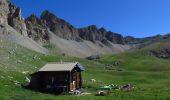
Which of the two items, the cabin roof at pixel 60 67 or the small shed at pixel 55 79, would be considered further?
the cabin roof at pixel 60 67

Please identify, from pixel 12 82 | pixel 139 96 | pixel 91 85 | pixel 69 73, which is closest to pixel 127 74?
pixel 91 85

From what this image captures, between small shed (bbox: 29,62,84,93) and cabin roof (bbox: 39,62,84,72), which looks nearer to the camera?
small shed (bbox: 29,62,84,93)

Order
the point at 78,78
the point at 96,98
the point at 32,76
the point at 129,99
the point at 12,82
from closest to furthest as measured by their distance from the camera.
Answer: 1. the point at 129,99
2. the point at 96,98
3. the point at 12,82
4. the point at 32,76
5. the point at 78,78

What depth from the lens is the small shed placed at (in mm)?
70938

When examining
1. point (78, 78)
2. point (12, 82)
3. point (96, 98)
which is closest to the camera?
point (96, 98)

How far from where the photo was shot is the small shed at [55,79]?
2793 inches

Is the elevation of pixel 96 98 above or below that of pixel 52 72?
below

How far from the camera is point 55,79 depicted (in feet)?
236

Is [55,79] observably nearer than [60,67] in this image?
Yes

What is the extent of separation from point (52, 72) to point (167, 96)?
2714 centimetres

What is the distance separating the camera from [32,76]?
71125mm

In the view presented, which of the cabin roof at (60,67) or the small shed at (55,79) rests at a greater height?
the cabin roof at (60,67)

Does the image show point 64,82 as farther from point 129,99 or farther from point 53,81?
point 129,99

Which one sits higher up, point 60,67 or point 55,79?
point 60,67
